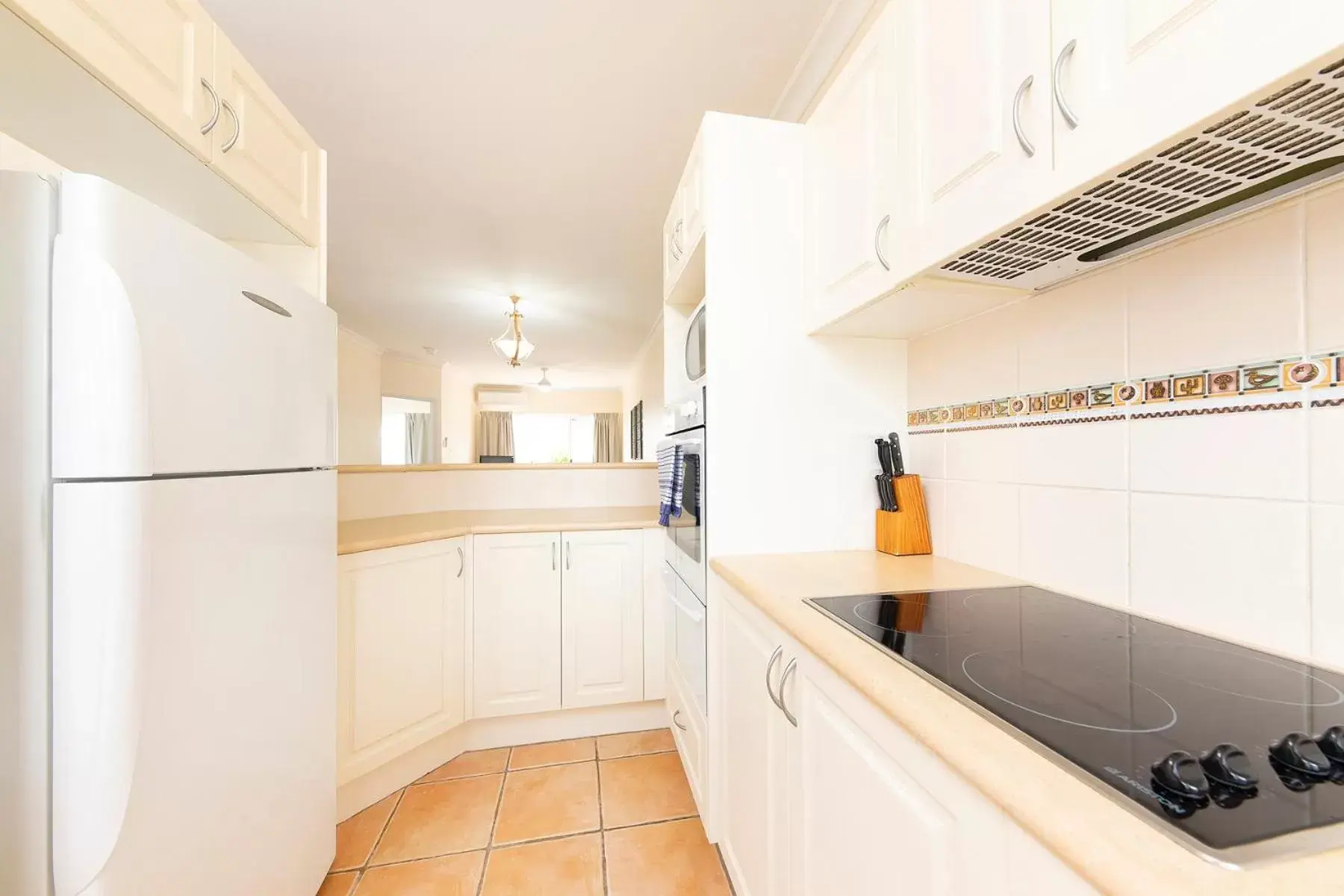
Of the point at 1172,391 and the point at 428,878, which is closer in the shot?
the point at 1172,391

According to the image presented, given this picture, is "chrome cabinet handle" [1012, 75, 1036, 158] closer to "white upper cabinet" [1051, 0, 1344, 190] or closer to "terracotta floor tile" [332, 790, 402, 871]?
"white upper cabinet" [1051, 0, 1344, 190]

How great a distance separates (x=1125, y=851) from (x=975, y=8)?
3.45 feet

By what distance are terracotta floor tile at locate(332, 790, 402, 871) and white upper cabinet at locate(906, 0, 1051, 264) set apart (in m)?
2.18

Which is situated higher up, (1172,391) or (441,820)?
(1172,391)

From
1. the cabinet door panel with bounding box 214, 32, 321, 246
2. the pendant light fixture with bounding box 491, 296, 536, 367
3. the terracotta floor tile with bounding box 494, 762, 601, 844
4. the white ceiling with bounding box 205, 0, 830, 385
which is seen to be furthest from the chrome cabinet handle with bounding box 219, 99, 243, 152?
the pendant light fixture with bounding box 491, 296, 536, 367

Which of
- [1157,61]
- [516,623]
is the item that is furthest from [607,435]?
[1157,61]

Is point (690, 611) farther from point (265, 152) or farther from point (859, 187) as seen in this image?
point (265, 152)

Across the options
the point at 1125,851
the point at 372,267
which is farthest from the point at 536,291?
the point at 1125,851

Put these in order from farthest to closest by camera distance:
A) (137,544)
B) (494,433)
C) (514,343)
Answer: (494,433)
(514,343)
(137,544)

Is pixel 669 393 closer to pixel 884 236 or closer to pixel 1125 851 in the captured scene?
pixel 884 236

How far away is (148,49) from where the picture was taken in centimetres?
96

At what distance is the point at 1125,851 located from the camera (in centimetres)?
36

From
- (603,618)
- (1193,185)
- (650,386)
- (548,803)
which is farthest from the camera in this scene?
(650,386)

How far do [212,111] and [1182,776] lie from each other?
6.05 feet
